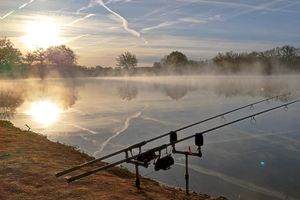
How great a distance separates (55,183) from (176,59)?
568 ft

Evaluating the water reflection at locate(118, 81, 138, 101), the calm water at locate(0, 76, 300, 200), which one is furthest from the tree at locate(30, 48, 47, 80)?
the calm water at locate(0, 76, 300, 200)

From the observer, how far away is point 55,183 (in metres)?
10.8

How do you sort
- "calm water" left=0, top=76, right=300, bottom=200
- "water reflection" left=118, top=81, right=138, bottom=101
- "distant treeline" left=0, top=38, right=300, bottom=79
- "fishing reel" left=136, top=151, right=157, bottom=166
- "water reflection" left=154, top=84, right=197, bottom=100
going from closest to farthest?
"fishing reel" left=136, top=151, right=157, bottom=166 < "calm water" left=0, top=76, right=300, bottom=200 < "water reflection" left=154, top=84, right=197, bottom=100 < "water reflection" left=118, top=81, right=138, bottom=101 < "distant treeline" left=0, top=38, right=300, bottom=79

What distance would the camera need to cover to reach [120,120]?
29.6 meters

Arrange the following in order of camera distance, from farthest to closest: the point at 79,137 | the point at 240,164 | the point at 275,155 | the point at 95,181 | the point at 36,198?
the point at 79,137 < the point at 275,155 < the point at 240,164 < the point at 95,181 < the point at 36,198

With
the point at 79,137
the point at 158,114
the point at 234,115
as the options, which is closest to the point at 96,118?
the point at 158,114

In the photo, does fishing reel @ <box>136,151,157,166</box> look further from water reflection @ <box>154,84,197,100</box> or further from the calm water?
water reflection @ <box>154,84,197,100</box>

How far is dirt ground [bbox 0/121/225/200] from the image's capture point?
32.7 ft

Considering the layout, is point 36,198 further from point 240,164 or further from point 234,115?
point 234,115

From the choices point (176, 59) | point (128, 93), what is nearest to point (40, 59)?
point (176, 59)

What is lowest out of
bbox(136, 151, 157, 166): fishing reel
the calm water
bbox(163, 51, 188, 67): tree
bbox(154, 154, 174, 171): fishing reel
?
the calm water

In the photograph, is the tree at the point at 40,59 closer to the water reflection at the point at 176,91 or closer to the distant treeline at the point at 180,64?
the distant treeline at the point at 180,64

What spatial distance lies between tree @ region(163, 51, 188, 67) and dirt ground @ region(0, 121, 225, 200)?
167469 mm

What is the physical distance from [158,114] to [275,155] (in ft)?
54.6
